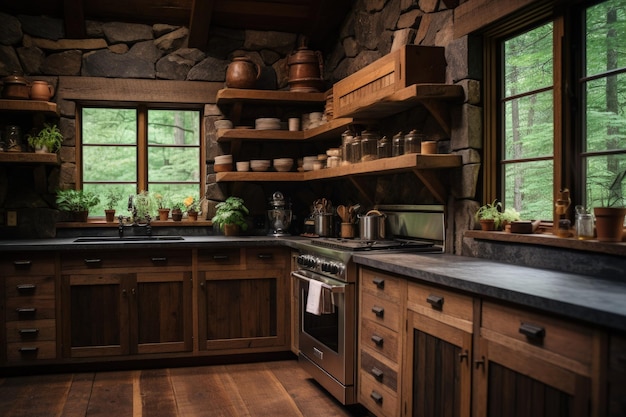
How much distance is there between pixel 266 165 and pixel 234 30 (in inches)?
49.1

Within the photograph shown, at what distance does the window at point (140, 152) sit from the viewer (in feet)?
16.9

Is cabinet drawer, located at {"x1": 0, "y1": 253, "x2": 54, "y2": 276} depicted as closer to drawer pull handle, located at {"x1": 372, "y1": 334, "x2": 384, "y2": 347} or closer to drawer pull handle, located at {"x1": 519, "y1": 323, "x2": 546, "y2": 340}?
drawer pull handle, located at {"x1": 372, "y1": 334, "x2": 384, "y2": 347}

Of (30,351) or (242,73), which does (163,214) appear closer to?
(242,73)

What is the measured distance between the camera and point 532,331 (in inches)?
76.3

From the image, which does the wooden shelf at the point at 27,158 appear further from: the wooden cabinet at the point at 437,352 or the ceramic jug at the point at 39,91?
the wooden cabinet at the point at 437,352

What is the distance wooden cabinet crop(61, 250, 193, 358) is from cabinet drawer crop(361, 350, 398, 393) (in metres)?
1.65

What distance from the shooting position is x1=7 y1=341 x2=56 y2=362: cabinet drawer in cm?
418

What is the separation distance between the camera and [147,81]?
16.8ft

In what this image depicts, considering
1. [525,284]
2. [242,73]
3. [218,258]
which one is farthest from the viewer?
[242,73]

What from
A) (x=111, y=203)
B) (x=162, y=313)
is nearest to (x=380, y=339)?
(x=162, y=313)

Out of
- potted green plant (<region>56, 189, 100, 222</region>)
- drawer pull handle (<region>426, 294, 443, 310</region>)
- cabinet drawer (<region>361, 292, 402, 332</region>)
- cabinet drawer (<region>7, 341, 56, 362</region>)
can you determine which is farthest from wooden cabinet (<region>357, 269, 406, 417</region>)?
potted green plant (<region>56, 189, 100, 222</region>)

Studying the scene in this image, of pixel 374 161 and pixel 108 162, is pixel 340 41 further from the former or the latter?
pixel 108 162

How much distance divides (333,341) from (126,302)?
1.62m

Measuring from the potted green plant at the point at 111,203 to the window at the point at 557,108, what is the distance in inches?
125
